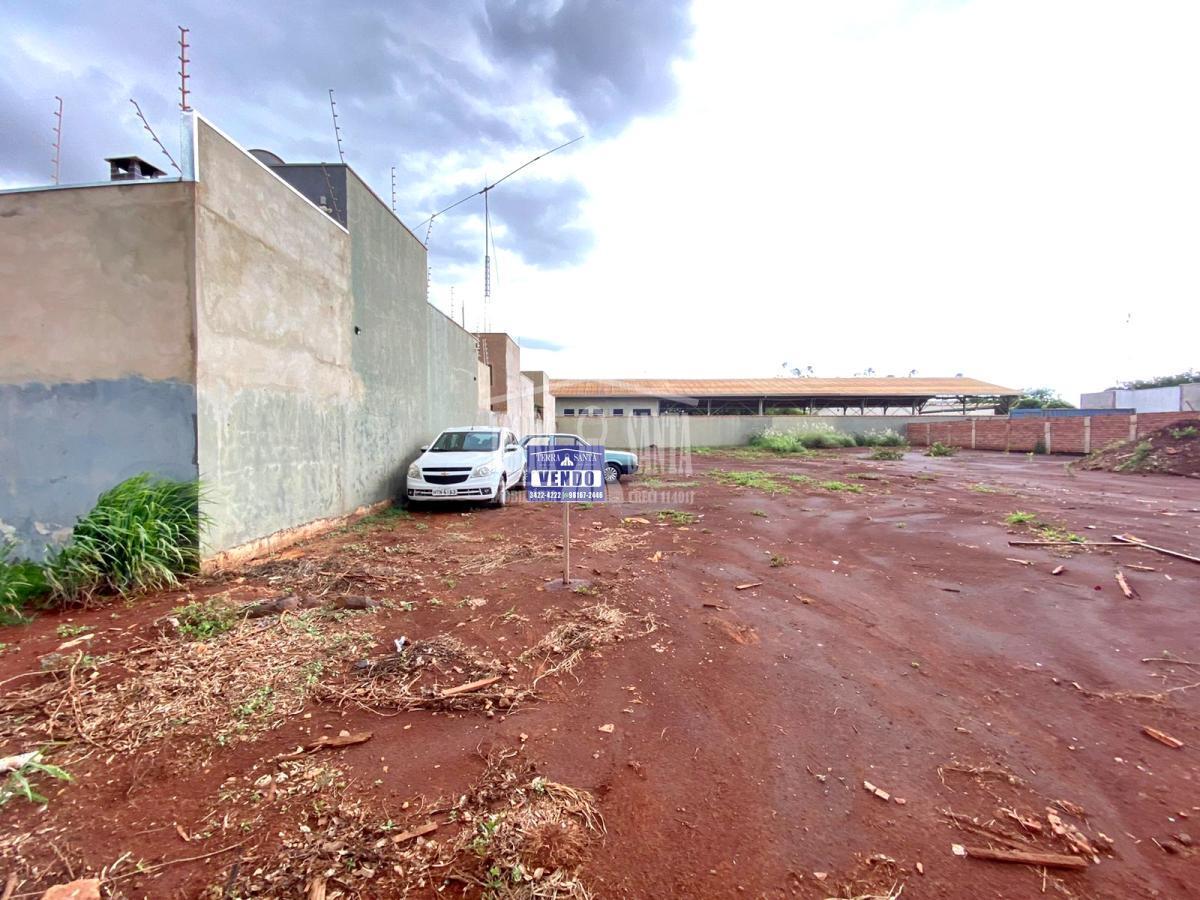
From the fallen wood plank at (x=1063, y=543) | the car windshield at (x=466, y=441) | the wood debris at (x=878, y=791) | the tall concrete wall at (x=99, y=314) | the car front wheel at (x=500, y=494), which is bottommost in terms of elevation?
the wood debris at (x=878, y=791)

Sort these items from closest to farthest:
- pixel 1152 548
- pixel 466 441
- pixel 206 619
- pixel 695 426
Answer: pixel 206 619 → pixel 1152 548 → pixel 466 441 → pixel 695 426

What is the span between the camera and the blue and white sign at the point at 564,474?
4.85 metres

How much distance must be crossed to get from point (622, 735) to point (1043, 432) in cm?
2972

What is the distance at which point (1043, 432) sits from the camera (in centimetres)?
2388

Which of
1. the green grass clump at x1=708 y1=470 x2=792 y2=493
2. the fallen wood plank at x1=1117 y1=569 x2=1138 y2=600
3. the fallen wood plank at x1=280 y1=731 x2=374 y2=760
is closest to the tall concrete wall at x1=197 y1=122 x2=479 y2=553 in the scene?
the fallen wood plank at x1=280 y1=731 x2=374 y2=760

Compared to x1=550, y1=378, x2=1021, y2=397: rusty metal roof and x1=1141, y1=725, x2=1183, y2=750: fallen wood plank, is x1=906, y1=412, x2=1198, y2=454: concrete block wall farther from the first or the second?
x1=1141, y1=725, x2=1183, y2=750: fallen wood plank

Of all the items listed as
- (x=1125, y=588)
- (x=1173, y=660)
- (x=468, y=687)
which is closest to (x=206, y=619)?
(x=468, y=687)

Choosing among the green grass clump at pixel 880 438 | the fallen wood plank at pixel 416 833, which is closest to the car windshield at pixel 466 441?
the fallen wood plank at pixel 416 833

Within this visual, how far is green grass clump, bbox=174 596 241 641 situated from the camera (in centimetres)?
369

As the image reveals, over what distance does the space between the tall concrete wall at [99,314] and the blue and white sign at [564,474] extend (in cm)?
337

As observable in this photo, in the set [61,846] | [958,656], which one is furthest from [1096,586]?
[61,846]

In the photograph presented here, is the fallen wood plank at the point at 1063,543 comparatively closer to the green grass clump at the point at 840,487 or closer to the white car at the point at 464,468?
the green grass clump at the point at 840,487

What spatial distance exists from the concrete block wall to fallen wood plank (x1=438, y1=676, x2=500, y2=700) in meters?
24.1

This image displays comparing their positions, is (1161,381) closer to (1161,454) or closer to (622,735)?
(1161,454)
